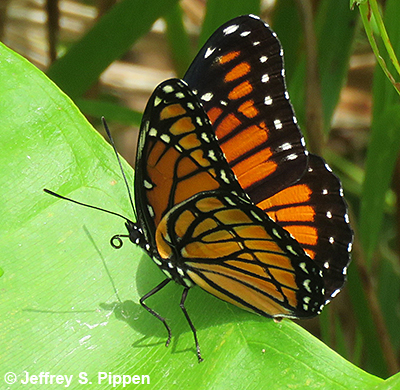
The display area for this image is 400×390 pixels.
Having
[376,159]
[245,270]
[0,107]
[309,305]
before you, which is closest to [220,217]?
[245,270]

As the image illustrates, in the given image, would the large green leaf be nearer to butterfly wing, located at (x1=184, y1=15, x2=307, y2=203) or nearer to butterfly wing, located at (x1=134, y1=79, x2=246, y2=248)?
butterfly wing, located at (x1=134, y1=79, x2=246, y2=248)

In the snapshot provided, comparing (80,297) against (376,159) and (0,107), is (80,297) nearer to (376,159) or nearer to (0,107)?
(0,107)

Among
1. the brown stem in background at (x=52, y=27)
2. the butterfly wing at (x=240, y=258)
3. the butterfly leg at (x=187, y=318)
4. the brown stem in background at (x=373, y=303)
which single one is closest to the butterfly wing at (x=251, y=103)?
the butterfly wing at (x=240, y=258)

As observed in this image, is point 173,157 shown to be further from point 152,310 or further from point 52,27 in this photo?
point 52,27

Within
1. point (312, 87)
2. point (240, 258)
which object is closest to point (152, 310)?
point (240, 258)

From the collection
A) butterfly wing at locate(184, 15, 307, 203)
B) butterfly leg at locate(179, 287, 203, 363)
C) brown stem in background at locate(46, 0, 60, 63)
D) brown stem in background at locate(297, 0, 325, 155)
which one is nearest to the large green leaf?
butterfly leg at locate(179, 287, 203, 363)

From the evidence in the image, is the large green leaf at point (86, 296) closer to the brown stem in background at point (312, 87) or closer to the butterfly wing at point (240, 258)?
the butterfly wing at point (240, 258)
